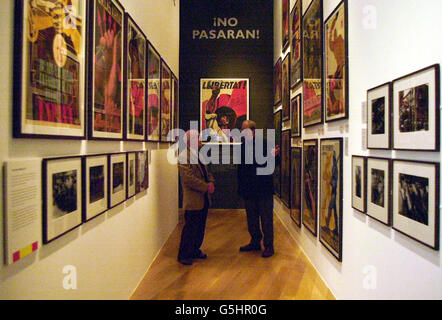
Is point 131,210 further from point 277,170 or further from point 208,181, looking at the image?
point 277,170

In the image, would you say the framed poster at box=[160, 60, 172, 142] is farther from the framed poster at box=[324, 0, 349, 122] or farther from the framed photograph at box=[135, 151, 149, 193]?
the framed poster at box=[324, 0, 349, 122]

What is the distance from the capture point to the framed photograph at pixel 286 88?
5.27m

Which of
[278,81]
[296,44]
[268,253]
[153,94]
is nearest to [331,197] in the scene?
[268,253]

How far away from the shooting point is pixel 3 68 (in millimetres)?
1194

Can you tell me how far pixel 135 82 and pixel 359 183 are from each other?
211cm

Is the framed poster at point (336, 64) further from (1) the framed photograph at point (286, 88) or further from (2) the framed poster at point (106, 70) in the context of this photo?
(1) the framed photograph at point (286, 88)

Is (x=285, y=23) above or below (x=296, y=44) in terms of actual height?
above

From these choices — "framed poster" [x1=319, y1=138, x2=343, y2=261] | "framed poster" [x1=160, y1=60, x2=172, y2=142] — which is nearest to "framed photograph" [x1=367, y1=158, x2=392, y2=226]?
"framed poster" [x1=319, y1=138, x2=343, y2=261]

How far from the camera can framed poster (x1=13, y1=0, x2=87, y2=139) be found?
127cm

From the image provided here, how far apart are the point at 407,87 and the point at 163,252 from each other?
3462 mm

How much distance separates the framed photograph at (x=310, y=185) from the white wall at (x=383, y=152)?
415 millimetres

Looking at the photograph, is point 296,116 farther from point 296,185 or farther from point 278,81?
point 278,81

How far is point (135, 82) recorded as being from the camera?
2914 mm

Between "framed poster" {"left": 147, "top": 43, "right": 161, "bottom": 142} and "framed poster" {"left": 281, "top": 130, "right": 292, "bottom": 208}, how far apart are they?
2.24 metres
